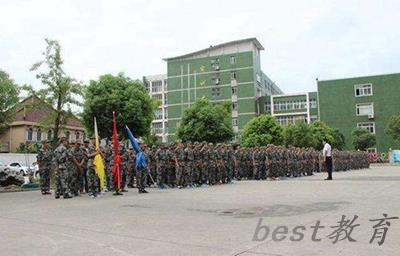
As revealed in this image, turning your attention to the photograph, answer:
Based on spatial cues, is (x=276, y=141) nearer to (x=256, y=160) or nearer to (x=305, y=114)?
(x=305, y=114)

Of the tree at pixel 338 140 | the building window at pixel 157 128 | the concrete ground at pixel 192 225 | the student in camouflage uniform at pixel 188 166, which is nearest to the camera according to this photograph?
the concrete ground at pixel 192 225

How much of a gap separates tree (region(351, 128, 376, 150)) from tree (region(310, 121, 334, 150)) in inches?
149

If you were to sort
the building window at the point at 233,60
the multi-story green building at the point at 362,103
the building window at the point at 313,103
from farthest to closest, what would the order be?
the building window at the point at 233,60 → the building window at the point at 313,103 → the multi-story green building at the point at 362,103

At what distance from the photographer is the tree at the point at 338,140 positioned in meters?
61.8

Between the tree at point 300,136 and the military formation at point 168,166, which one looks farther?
the tree at point 300,136

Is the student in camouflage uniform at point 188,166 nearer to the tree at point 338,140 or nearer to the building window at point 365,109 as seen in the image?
the tree at point 338,140

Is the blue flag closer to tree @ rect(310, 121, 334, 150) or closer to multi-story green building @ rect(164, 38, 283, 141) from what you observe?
tree @ rect(310, 121, 334, 150)

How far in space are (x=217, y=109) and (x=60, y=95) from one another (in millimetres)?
24779

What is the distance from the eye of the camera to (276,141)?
56.9 meters

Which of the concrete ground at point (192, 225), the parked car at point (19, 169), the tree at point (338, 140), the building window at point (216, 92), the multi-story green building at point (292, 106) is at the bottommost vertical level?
the concrete ground at point (192, 225)

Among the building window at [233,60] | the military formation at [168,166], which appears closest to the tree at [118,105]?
the military formation at [168,166]

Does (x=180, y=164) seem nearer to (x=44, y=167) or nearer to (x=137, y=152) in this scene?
(x=137, y=152)

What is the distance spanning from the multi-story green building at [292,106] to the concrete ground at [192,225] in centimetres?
6341

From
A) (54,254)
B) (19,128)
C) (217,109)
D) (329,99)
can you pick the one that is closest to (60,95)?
(54,254)
